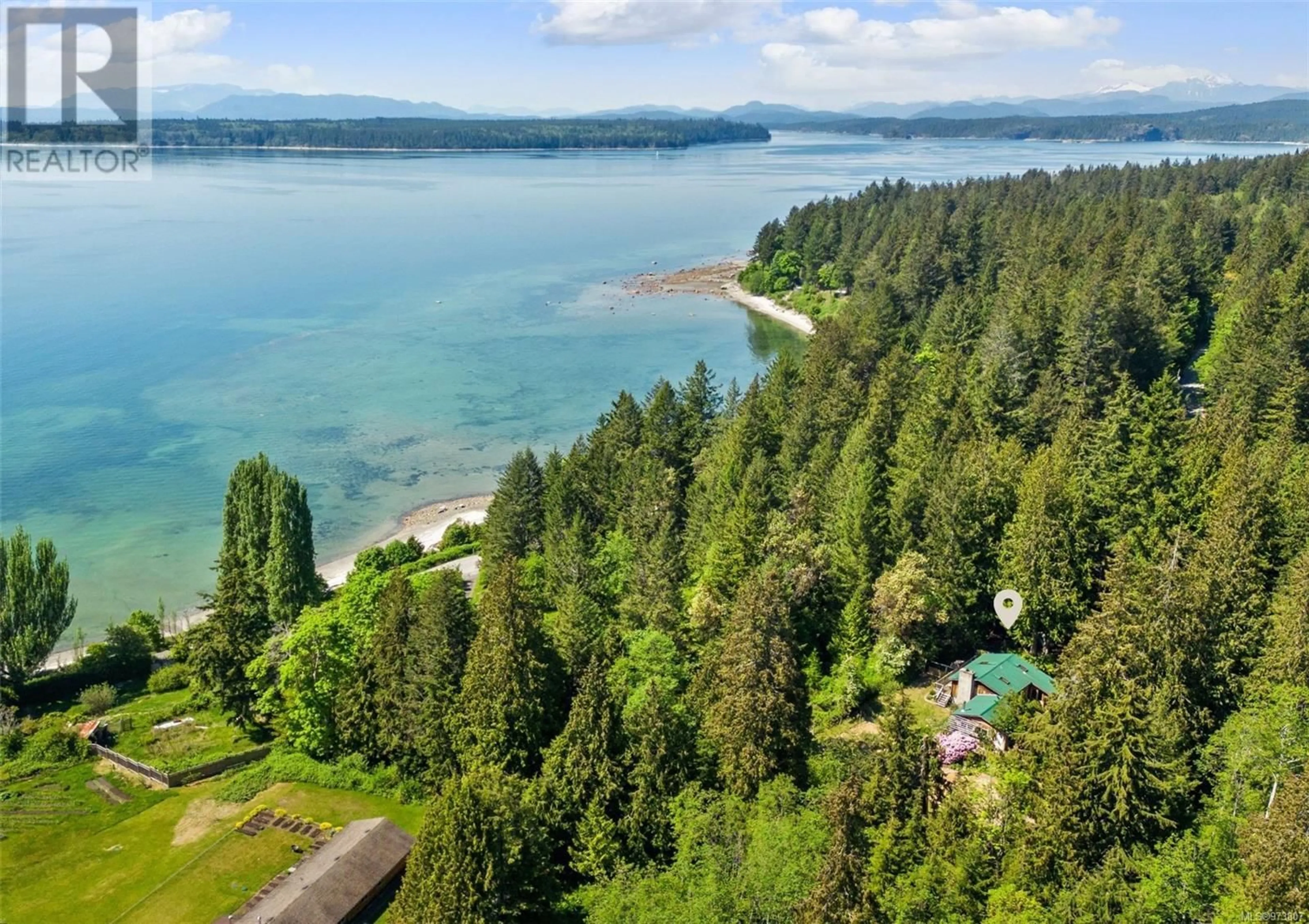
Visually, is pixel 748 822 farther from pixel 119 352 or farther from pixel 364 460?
pixel 119 352

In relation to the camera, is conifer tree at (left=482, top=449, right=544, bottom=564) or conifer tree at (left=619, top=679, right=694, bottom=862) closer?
conifer tree at (left=619, top=679, right=694, bottom=862)

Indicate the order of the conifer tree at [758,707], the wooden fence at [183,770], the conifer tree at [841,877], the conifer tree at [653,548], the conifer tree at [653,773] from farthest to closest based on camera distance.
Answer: the conifer tree at [653,548], the wooden fence at [183,770], the conifer tree at [653,773], the conifer tree at [758,707], the conifer tree at [841,877]

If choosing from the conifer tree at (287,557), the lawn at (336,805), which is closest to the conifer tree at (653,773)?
the lawn at (336,805)

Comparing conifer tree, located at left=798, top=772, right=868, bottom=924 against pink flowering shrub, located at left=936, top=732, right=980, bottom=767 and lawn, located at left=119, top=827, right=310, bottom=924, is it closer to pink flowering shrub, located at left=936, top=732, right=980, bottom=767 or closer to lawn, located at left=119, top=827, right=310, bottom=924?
pink flowering shrub, located at left=936, top=732, right=980, bottom=767

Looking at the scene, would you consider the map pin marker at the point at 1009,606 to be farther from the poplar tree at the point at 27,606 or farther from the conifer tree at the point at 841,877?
the poplar tree at the point at 27,606

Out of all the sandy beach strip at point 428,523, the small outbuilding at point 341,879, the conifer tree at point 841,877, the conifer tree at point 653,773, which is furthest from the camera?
the sandy beach strip at point 428,523

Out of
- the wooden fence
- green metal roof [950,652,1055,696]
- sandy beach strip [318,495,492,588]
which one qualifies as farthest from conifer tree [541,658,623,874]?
sandy beach strip [318,495,492,588]
